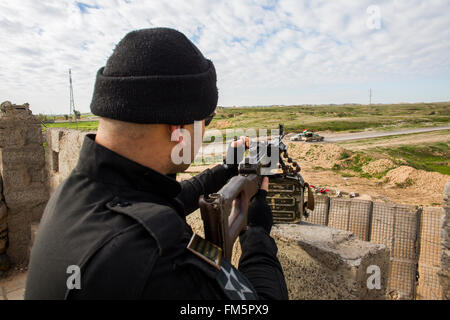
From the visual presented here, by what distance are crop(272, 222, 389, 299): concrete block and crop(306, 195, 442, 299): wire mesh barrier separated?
350 cm

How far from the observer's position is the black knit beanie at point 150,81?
1.10m

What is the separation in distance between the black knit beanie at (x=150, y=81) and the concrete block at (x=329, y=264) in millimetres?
1204

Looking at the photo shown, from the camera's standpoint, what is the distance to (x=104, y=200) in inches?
38.8

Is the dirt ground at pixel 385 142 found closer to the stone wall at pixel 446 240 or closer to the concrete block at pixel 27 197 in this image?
the concrete block at pixel 27 197

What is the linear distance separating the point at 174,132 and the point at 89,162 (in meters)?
0.34

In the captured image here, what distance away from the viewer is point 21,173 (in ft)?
Answer: 19.7

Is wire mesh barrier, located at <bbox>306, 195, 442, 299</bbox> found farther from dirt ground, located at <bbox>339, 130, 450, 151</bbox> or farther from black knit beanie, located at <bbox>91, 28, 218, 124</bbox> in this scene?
dirt ground, located at <bbox>339, 130, 450, 151</bbox>

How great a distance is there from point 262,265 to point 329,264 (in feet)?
2.50

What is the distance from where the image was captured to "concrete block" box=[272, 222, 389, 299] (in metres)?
1.73

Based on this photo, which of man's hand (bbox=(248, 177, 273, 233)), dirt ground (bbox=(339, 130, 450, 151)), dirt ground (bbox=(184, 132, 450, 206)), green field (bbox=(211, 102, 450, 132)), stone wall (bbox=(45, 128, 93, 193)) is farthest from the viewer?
green field (bbox=(211, 102, 450, 132))

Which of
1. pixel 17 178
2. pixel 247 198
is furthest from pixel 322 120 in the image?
pixel 247 198

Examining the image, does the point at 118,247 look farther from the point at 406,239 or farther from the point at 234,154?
the point at 406,239

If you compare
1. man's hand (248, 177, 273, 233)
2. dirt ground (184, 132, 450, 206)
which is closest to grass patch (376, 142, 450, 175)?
dirt ground (184, 132, 450, 206)

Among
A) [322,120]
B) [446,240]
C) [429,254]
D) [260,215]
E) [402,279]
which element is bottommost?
[402,279]
